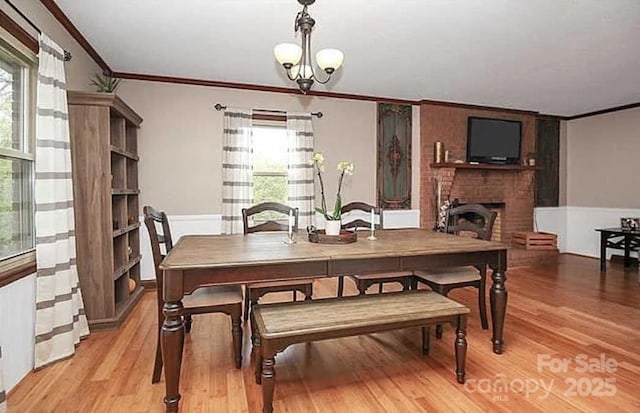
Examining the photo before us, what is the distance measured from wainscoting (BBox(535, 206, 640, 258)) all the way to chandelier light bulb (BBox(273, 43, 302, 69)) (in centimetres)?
537

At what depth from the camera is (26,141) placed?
7.42 ft

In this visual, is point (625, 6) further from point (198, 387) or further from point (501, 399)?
point (198, 387)

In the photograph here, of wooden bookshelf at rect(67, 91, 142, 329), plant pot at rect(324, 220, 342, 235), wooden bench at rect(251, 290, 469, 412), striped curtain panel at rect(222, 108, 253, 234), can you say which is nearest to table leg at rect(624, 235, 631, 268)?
wooden bench at rect(251, 290, 469, 412)

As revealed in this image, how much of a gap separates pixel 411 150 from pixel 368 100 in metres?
0.92

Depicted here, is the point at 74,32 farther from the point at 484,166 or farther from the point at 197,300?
the point at 484,166

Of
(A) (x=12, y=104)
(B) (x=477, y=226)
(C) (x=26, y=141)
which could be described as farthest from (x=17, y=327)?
(B) (x=477, y=226)

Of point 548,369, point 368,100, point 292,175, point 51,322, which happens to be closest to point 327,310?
point 548,369

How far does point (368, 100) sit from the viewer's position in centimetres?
479

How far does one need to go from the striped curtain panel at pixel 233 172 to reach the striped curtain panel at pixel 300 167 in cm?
53

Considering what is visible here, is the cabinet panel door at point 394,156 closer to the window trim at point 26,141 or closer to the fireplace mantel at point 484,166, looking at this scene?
the fireplace mantel at point 484,166

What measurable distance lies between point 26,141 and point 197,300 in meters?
1.46

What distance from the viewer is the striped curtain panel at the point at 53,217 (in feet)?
7.29

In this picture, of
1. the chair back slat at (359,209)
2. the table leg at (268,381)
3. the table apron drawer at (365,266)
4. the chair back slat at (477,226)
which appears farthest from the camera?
the chair back slat at (359,209)

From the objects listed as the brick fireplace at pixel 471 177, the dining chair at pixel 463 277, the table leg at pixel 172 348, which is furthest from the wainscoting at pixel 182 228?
the table leg at pixel 172 348
